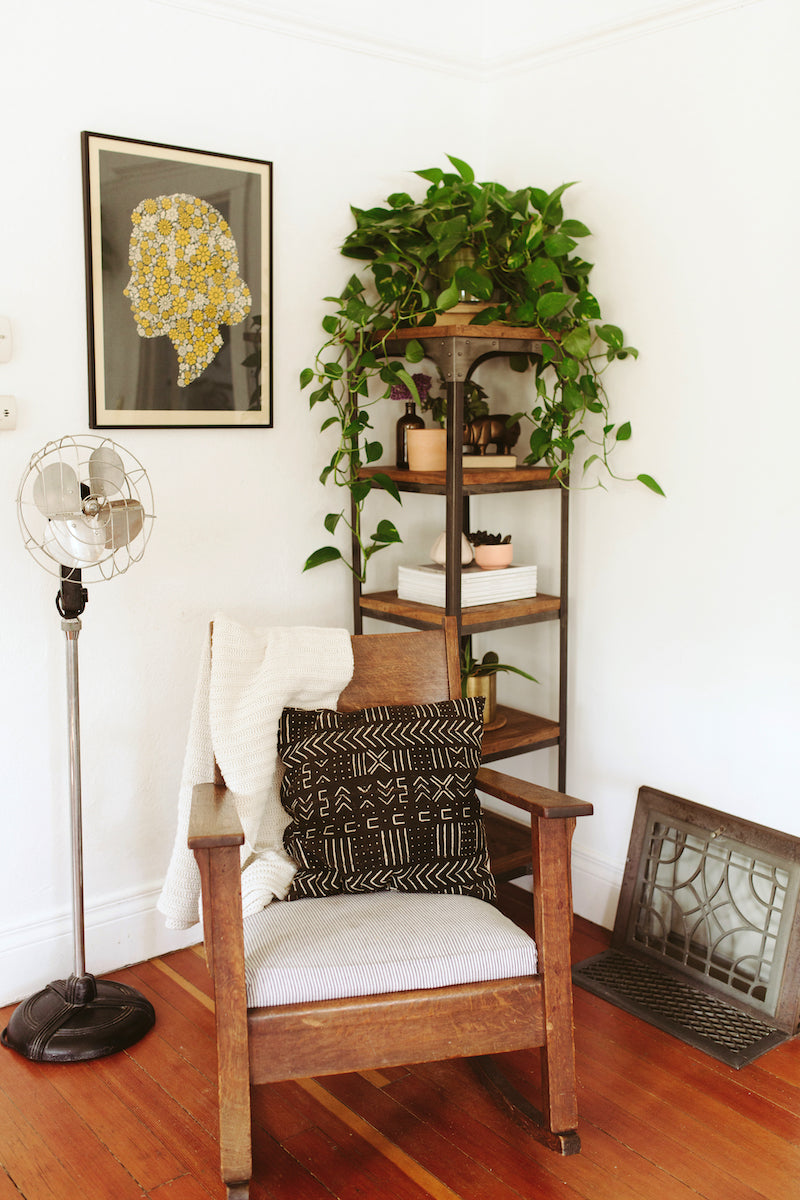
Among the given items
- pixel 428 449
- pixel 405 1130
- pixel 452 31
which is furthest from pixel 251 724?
pixel 452 31

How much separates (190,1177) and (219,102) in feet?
7.61

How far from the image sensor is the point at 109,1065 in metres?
2.24

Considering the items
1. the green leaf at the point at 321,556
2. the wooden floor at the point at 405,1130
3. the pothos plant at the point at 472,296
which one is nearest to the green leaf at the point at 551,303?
the pothos plant at the point at 472,296

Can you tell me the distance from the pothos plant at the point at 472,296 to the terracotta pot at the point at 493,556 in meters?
0.23

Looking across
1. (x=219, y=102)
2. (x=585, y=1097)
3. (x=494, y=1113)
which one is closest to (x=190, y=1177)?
(x=494, y=1113)

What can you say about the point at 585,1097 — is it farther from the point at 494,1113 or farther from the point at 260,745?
the point at 260,745

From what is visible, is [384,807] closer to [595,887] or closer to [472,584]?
[472,584]

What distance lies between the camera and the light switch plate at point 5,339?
2.29 m

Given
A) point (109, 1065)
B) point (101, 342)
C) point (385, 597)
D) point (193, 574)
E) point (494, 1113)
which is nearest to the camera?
point (494, 1113)

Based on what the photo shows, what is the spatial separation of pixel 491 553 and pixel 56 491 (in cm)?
115

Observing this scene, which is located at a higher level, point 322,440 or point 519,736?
point 322,440

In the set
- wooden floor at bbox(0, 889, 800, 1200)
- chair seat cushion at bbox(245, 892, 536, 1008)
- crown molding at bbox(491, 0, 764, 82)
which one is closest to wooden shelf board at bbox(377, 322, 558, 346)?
crown molding at bbox(491, 0, 764, 82)

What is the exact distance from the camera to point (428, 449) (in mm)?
2781

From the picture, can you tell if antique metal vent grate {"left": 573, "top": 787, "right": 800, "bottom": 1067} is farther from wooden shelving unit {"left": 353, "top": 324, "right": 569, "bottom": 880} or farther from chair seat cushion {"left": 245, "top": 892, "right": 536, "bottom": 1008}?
chair seat cushion {"left": 245, "top": 892, "right": 536, "bottom": 1008}
